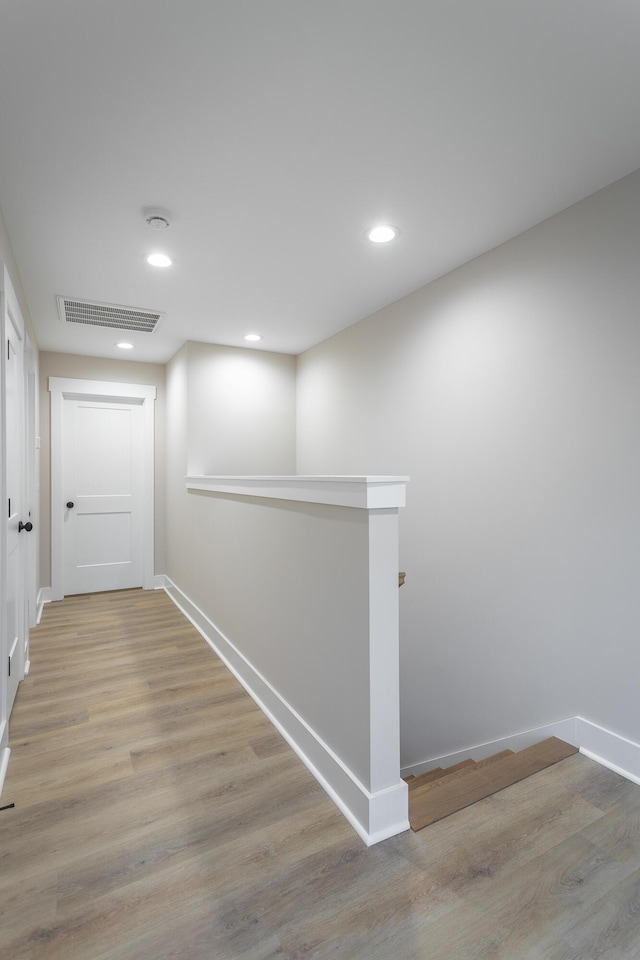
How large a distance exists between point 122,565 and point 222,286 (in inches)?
128

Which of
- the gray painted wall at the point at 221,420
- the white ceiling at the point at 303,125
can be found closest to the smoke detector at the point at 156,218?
the white ceiling at the point at 303,125

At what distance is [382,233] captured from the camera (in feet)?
7.80

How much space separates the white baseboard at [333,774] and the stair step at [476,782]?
0.11 meters

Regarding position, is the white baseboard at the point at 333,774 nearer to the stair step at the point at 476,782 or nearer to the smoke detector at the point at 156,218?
the stair step at the point at 476,782

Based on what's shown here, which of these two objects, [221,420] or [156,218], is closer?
[156,218]

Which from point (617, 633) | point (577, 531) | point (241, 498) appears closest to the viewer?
point (617, 633)

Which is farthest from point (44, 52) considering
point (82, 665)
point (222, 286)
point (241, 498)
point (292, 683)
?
point (82, 665)

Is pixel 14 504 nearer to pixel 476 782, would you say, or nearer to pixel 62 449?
pixel 62 449

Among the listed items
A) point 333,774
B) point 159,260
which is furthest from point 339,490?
point 159,260

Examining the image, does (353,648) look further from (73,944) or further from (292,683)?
(73,944)

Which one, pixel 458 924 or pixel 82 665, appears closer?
pixel 458 924

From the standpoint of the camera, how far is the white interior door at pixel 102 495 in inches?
186

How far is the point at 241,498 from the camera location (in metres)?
2.92

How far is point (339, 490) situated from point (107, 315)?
277cm
